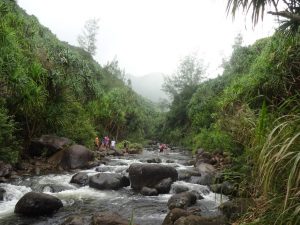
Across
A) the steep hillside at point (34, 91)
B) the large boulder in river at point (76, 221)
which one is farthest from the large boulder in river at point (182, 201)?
the steep hillside at point (34, 91)

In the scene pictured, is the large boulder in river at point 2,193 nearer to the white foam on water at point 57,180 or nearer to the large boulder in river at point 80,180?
the white foam on water at point 57,180

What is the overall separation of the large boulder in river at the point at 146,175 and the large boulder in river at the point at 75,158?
3.81 metres

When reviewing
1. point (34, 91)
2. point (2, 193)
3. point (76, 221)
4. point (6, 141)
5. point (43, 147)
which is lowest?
point (76, 221)

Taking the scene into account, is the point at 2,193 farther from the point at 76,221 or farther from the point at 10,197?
the point at 76,221

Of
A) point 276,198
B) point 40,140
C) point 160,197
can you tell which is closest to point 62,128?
point 40,140

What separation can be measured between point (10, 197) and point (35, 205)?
1.63 metres

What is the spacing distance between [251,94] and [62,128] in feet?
31.5

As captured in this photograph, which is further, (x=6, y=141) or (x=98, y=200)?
(x=6, y=141)

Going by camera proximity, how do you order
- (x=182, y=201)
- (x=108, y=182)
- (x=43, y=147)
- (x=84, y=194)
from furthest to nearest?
(x=43, y=147) → (x=108, y=182) → (x=84, y=194) → (x=182, y=201)

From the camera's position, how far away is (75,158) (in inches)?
579

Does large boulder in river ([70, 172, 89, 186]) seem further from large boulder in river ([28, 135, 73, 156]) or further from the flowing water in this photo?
large boulder in river ([28, 135, 73, 156])

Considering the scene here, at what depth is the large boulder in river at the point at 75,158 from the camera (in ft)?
47.3

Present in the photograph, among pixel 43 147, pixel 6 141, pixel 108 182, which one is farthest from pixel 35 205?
pixel 43 147

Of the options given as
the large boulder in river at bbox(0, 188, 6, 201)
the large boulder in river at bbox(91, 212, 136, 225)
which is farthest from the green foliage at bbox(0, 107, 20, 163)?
the large boulder in river at bbox(91, 212, 136, 225)
